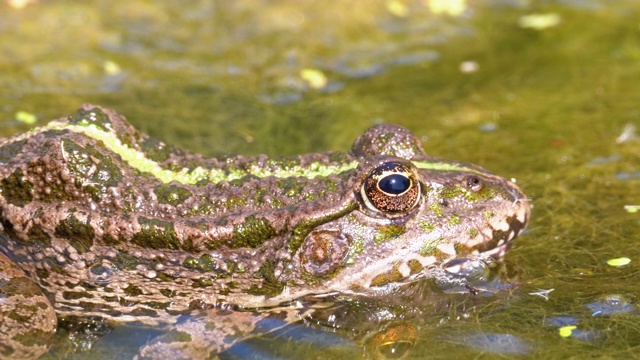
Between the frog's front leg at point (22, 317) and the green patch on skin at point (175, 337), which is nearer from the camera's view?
the frog's front leg at point (22, 317)

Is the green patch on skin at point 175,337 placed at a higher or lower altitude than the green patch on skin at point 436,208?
lower

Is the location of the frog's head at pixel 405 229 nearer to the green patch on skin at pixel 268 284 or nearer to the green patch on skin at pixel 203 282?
the green patch on skin at pixel 268 284

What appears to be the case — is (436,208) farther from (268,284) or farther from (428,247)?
(268,284)

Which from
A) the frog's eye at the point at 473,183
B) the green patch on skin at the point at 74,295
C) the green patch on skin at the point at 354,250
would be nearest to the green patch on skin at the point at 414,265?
the green patch on skin at the point at 354,250

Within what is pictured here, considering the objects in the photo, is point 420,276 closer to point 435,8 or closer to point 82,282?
point 82,282

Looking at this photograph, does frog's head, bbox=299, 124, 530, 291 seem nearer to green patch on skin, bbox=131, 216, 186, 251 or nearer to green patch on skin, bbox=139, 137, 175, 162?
green patch on skin, bbox=131, 216, 186, 251

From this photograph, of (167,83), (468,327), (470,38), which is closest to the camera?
(468,327)

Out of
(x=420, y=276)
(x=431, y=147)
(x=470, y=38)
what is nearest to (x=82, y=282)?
(x=420, y=276)
